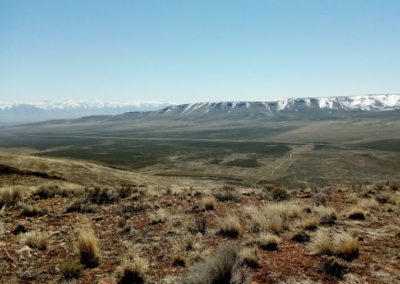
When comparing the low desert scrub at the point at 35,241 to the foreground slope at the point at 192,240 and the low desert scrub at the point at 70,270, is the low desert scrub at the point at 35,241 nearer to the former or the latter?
the foreground slope at the point at 192,240

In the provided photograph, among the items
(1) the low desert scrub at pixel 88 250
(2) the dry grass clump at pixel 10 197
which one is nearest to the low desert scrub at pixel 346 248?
(1) the low desert scrub at pixel 88 250

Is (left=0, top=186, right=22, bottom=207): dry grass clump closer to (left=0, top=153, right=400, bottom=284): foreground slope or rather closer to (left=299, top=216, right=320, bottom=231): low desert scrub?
(left=0, top=153, right=400, bottom=284): foreground slope

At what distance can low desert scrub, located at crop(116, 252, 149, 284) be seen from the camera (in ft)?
21.9

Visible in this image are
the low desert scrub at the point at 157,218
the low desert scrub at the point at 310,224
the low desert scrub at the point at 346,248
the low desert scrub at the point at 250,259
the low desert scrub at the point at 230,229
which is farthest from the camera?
the low desert scrub at the point at 157,218

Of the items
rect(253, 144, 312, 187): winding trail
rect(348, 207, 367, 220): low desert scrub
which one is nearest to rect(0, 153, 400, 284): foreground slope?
rect(348, 207, 367, 220): low desert scrub

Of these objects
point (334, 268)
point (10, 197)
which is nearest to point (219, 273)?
point (334, 268)

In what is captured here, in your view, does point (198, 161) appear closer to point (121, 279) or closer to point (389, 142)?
point (389, 142)

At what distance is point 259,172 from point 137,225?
6198 centimetres

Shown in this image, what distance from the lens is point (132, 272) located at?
674 cm

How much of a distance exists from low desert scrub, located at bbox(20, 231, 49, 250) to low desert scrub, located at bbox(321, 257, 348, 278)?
6542mm

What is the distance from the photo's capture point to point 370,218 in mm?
11367

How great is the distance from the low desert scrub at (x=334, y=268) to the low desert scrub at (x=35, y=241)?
654 centimetres

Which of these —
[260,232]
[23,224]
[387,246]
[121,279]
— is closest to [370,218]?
[387,246]

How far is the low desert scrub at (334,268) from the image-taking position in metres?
6.69
